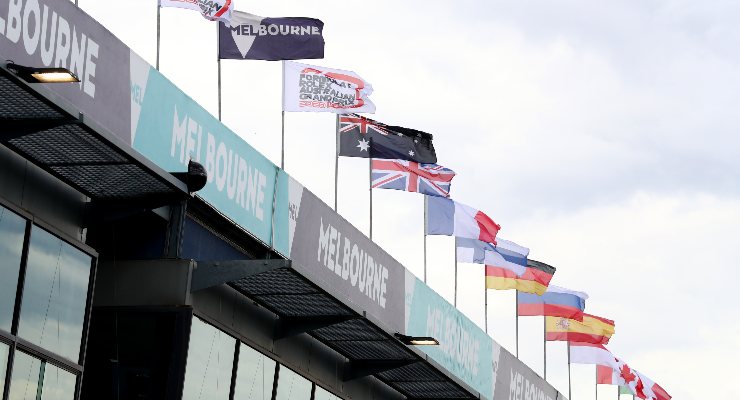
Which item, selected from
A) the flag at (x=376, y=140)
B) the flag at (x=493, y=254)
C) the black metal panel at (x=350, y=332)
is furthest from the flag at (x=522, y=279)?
the black metal panel at (x=350, y=332)

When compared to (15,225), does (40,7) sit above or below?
above

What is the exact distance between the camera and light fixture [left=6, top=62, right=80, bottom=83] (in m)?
18.3

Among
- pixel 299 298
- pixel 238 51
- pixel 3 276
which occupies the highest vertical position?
pixel 238 51

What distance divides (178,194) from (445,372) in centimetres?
1228

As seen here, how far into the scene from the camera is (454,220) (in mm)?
43219

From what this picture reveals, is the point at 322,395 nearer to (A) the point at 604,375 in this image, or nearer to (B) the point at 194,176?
(B) the point at 194,176

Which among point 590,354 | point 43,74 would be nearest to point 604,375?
point 590,354

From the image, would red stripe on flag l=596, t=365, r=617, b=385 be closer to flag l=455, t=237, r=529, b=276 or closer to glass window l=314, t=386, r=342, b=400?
flag l=455, t=237, r=529, b=276

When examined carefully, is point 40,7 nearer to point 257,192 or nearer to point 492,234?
point 257,192

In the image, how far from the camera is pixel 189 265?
A: 2447cm

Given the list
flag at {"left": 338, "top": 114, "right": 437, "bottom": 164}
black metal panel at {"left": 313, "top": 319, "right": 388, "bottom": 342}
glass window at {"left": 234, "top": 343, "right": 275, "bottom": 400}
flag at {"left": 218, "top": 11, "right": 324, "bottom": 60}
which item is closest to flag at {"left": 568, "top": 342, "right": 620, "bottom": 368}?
flag at {"left": 338, "top": 114, "right": 437, "bottom": 164}

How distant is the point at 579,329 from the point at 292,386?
2573 cm

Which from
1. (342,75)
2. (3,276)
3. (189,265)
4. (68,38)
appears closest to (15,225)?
(3,276)

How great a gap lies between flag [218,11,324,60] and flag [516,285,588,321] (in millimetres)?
22728
